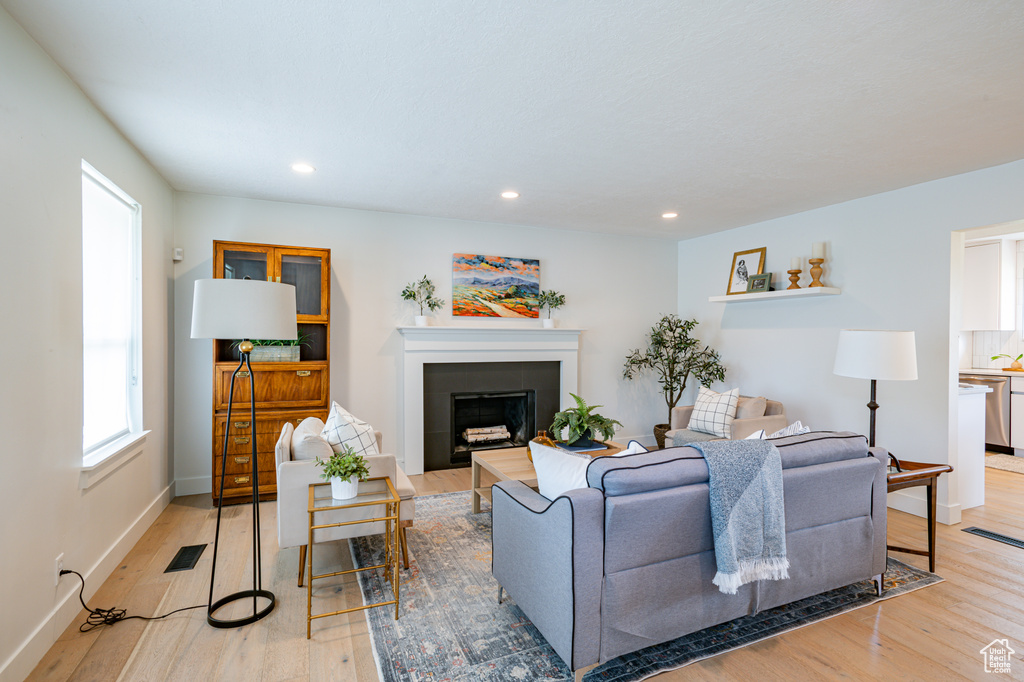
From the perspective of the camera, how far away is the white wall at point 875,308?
12.0 ft

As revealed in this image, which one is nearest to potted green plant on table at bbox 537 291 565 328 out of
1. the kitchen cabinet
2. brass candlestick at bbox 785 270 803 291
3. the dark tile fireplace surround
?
the dark tile fireplace surround

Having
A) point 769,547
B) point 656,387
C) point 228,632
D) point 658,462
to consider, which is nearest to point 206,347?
point 228,632

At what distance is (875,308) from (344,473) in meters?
4.29

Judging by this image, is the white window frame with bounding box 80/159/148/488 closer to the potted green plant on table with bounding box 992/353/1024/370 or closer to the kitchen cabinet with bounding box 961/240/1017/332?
the kitchen cabinet with bounding box 961/240/1017/332

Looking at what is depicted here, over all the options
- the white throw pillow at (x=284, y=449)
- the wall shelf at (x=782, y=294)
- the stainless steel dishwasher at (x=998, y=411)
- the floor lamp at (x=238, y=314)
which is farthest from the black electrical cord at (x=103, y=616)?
the stainless steel dishwasher at (x=998, y=411)

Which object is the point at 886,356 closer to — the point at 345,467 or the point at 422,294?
the point at 345,467

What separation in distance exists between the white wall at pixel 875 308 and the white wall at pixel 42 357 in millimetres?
5362

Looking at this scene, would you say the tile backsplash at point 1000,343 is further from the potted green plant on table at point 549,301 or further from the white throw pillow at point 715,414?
the potted green plant on table at point 549,301

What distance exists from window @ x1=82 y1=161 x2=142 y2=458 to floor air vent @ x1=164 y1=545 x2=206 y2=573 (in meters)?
0.75

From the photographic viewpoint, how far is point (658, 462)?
204cm

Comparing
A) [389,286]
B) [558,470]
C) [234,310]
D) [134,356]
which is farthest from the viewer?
[389,286]

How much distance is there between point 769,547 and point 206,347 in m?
4.32

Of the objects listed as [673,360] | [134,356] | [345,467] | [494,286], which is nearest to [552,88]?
[345,467]

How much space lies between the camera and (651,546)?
1.95m
